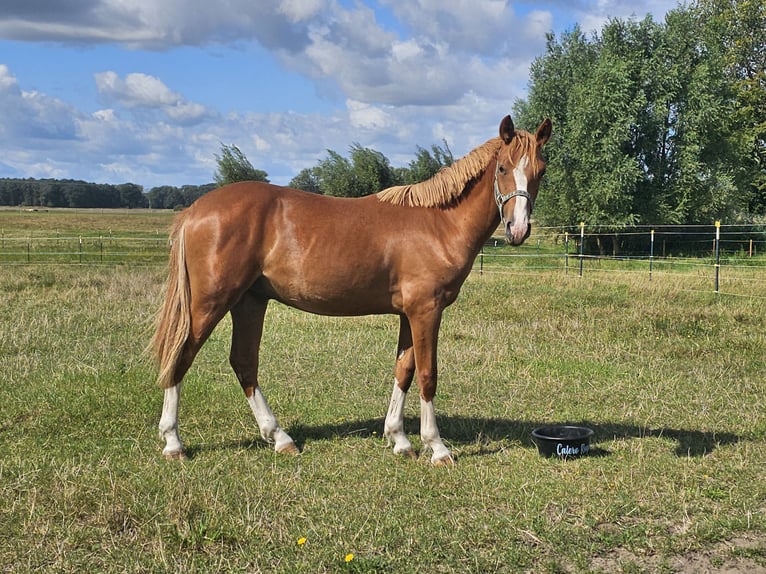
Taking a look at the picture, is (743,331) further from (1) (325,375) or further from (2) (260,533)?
(2) (260,533)

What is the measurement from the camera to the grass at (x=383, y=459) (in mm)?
3756

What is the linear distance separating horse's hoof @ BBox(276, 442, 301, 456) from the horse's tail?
1.02 metres

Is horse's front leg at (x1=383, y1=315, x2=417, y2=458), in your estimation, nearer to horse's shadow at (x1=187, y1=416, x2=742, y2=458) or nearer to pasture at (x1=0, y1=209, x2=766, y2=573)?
pasture at (x1=0, y1=209, x2=766, y2=573)

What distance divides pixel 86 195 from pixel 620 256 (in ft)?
347

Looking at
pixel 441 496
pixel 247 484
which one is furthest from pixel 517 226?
pixel 247 484

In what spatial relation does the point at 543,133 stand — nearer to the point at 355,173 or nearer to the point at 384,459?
the point at 384,459

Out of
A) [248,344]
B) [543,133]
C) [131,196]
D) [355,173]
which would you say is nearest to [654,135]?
[355,173]

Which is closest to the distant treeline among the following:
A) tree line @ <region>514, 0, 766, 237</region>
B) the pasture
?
tree line @ <region>514, 0, 766, 237</region>

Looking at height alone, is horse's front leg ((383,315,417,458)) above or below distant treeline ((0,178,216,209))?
below

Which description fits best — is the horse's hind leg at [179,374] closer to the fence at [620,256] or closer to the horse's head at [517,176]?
the horse's head at [517,176]

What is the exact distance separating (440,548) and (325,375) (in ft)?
14.2

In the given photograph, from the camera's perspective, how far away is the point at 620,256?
2312cm

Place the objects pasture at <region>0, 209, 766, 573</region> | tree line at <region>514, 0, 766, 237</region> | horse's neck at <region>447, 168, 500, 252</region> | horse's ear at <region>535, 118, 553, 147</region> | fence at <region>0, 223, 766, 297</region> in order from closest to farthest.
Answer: pasture at <region>0, 209, 766, 573</region>
horse's ear at <region>535, 118, 553, 147</region>
horse's neck at <region>447, 168, 500, 252</region>
fence at <region>0, 223, 766, 297</region>
tree line at <region>514, 0, 766, 237</region>

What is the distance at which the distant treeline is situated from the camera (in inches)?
4370
